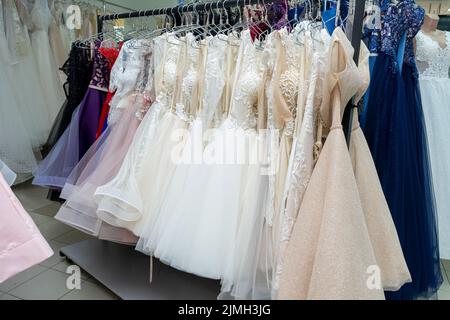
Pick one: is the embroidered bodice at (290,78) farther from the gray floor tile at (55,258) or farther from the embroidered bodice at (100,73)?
the gray floor tile at (55,258)

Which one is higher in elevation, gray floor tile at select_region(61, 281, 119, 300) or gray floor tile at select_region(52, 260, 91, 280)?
gray floor tile at select_region(61, 281, 119, 300)

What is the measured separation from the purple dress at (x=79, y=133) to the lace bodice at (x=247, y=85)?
0.85 metres

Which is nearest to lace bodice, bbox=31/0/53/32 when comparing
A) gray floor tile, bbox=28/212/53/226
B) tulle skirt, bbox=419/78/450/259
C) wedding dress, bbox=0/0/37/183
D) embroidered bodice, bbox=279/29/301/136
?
wedding dress, bbox=0/0/37/183

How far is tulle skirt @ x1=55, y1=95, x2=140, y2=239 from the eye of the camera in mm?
1363

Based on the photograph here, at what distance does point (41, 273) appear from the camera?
171 centimetres

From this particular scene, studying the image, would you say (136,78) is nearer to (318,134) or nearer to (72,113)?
(72,113)

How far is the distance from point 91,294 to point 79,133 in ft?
2.54

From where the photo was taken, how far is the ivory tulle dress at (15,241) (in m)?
1.05

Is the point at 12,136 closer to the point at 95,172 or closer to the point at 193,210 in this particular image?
the point at 95,172

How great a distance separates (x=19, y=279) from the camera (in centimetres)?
166

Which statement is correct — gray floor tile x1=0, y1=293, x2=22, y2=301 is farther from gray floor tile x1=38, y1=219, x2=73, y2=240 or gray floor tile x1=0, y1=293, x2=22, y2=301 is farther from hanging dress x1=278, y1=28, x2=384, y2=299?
hanging dress x1=278, y1=28, x2=384, y2=299

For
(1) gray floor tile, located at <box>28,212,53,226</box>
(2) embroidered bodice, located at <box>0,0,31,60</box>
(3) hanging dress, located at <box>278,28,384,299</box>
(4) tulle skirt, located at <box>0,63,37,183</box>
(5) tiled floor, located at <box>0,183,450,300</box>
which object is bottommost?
(1) gray floor tile, located at <box>28,212,53,226</box>

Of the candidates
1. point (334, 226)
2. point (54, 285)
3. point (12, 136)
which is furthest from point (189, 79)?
point (12, 136)

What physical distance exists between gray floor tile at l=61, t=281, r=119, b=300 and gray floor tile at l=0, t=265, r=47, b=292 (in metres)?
0.27
